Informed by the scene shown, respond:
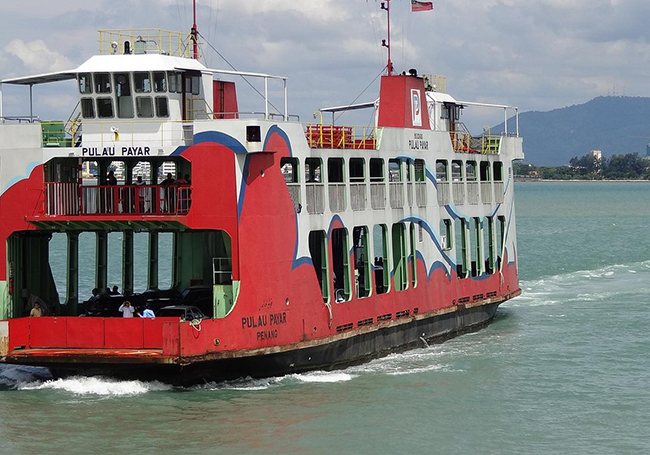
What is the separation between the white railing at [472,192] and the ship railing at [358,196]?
642cm

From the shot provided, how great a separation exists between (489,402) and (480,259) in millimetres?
10357

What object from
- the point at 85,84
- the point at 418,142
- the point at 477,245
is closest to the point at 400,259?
the point at 418,142

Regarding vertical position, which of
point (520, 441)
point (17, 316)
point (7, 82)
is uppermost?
point (7, 82)

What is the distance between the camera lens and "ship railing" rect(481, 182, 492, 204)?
35.4 metres

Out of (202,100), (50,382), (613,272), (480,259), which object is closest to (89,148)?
(202,100)

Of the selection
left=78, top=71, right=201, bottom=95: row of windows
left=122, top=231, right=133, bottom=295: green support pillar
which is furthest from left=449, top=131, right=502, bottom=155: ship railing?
left=78, top=71, right=201, bottom=95: row of windows

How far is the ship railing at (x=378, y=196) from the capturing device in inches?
1146

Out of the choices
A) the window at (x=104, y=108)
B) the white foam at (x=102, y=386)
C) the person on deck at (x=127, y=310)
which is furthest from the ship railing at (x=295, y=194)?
the white foam at (x=102, y=386)

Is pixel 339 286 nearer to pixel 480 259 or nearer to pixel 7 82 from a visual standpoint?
pixel 480 259

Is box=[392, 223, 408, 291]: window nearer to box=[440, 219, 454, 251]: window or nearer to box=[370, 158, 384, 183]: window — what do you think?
box=[370, 158, 384, 183]: window

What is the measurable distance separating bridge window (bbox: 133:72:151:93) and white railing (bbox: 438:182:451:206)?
9.97 m

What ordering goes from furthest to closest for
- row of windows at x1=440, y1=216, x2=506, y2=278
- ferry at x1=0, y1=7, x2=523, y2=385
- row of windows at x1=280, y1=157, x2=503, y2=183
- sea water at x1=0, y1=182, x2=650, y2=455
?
row of windows at x1=440, y1=216, x2=506, y2=278 < row of windows at x1=280, y1=157, x2=503, y2=183 < ferry at x1=0, y1=7, x2=523, y2=385 < sea water at x1=0, y1=182, x2=650, y2=455

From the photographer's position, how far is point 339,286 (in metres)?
29.9

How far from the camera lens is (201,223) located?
78.4 feet
